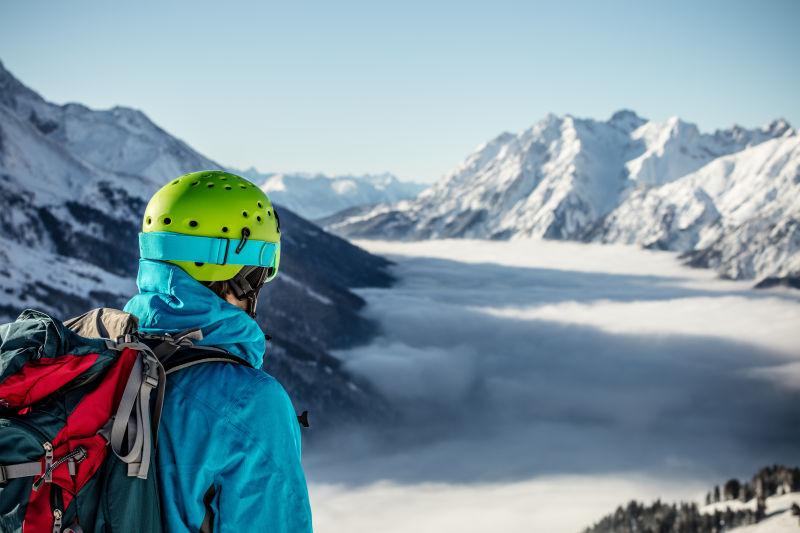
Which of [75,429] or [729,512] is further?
[729,512]

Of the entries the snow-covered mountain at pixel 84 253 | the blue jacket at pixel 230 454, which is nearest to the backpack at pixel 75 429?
the blue jacket at pixel 230 454

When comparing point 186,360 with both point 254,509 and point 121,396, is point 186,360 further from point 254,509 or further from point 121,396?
point 254,509

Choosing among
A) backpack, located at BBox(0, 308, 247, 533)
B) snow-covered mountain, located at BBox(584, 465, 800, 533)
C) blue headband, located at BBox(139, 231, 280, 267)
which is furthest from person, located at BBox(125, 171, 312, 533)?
snow-covered mountain, located at BBox(584, 465, 800, 533)

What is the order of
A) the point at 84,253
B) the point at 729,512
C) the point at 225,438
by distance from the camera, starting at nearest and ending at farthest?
1. the point at 225,438
2. the point at 729,512
3. the point at 84,253

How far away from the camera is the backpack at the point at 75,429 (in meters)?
4.01

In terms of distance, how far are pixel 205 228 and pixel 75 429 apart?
→ 1.93m

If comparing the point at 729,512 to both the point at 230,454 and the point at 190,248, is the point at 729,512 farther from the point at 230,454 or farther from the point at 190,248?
the point at 230,454

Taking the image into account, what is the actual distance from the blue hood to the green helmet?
0.16 meters

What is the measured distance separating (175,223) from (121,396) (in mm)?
1663

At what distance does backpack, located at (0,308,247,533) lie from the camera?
4008mm

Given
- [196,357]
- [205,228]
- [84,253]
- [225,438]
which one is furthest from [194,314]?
[84,253]

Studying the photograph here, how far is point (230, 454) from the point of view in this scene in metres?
4.46

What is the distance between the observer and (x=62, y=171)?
17250 cm

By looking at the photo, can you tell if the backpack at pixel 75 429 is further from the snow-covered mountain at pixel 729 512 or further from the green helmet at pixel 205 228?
the snow-covered mountain at pixel 729 512
